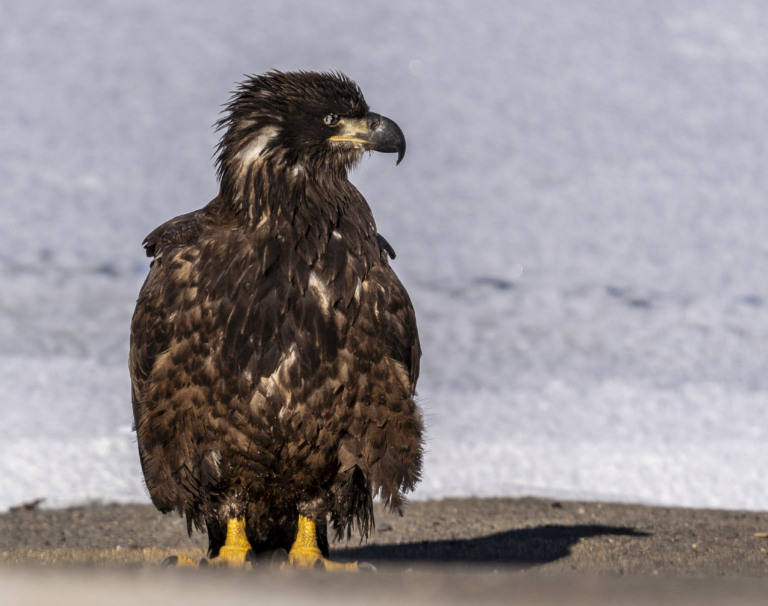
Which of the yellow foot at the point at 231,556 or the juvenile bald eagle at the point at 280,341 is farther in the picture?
the juvenile bald eagle at the point at 280,341

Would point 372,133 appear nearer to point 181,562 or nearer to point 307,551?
point 307,551

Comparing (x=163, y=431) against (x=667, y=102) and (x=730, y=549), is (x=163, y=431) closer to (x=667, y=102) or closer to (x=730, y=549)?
(x=730, y=549)

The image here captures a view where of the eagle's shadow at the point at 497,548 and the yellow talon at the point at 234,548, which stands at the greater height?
the yellow talon at the point at 234,548

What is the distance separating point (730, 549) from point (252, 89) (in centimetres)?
415

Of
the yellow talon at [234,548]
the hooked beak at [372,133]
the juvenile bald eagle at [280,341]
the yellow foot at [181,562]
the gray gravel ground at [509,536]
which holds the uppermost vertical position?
the hooked beak at [372,133]

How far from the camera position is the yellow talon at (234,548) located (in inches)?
191

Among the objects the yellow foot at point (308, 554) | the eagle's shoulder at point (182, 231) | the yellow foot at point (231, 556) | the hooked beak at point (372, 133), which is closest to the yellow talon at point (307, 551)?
the yellow foot at point (308, 554)

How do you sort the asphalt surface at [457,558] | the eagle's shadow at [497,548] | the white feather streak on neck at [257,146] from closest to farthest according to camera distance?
the asphalt surface at [457,558] < the white feather streak on neck at [257,146] < the eagle's shadow at [497,548]

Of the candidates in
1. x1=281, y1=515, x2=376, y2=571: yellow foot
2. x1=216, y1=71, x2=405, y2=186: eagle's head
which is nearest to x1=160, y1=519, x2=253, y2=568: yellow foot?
x1=281, y1=515, x2=376, y2=571: yellow foot

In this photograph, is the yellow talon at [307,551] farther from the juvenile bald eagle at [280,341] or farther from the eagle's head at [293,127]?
the eagle's head at [293,127]

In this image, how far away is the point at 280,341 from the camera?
489 centimetres

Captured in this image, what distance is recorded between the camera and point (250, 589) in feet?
8.28

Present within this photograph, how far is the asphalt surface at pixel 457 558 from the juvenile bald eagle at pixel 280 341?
551 millimetres

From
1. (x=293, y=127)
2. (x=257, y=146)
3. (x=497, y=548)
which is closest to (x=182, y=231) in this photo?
(x=257, y=146)
